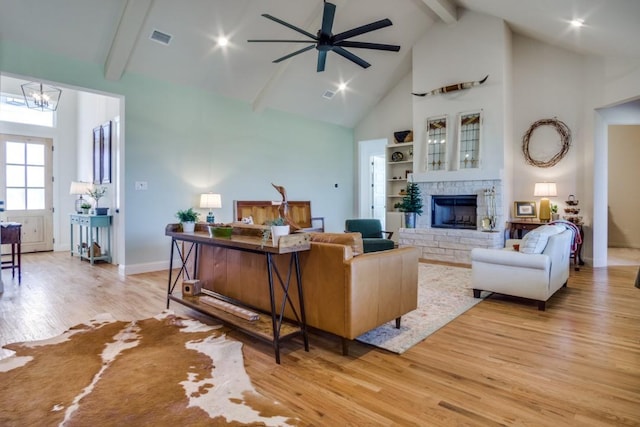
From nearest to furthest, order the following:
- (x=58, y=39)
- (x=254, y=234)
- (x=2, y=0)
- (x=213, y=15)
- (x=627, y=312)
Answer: (x=254, y=234) → (x=627, y=312) → (x=2, y=0) → (x=58, y=39) → (x=213, y=15)

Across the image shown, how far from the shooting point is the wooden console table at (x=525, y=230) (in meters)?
5.86

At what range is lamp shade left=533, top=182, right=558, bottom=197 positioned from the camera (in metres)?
6.19

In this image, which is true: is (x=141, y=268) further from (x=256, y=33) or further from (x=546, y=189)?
(x=546, y=189)

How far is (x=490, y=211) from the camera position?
637cm

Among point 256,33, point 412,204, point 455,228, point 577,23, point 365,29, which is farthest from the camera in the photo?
point 412,204

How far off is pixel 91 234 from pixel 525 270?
653 cm

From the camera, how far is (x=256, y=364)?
2.45m

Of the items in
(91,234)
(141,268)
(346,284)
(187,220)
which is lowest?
(141,268)

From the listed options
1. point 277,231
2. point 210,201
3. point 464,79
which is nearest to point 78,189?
point 210,201

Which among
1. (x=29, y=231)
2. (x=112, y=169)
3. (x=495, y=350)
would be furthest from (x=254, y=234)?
(x=29, y=231)

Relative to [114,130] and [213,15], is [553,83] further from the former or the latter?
[114,130]

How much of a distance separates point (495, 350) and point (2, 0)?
6084mm

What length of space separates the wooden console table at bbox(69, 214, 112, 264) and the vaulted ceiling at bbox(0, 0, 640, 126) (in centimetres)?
250

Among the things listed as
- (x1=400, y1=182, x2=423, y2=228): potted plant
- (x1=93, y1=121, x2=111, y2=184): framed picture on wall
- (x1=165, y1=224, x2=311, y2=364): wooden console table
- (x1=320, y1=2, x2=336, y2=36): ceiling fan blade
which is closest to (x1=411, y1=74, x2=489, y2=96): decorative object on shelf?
(x1=400, y1=182, x2=423, y2=228): potted plant
